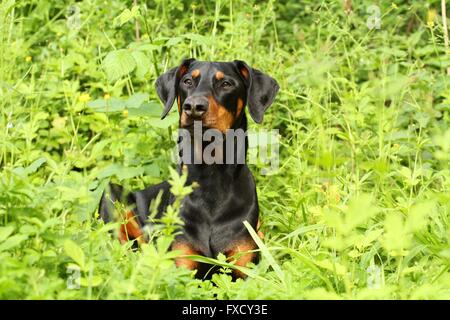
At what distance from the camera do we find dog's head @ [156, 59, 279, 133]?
3.65 meters

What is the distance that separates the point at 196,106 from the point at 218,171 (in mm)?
373

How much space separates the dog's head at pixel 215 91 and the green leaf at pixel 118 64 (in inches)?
7.1

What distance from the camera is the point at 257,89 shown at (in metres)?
4.01

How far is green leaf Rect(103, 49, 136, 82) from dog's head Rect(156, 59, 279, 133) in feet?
0.59

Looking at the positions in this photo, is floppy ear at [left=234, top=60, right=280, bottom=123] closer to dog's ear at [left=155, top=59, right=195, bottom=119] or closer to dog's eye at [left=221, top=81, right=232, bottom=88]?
dog's eye at [left=221, top=81, right=232, bottom=88]

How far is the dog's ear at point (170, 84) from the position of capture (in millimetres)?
4035

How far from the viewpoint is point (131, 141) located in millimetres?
4645

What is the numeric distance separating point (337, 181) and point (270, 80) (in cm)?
73

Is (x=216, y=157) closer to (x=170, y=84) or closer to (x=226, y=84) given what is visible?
(x=226, y=84)

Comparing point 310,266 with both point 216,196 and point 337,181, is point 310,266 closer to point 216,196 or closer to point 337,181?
point 216,196

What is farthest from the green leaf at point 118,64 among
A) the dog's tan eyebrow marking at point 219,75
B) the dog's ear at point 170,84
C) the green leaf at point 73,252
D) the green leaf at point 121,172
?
the green leaf at point 73,252

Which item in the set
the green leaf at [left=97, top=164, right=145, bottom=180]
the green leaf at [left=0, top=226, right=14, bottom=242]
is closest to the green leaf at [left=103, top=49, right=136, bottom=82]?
the green leaf at [left=97, top=164, right=145, bottom=180]

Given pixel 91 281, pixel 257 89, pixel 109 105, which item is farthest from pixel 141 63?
pixel 91 281
